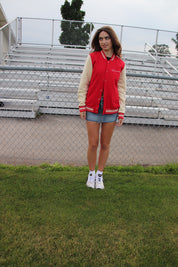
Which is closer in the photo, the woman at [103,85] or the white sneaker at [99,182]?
the woman at [103,85]

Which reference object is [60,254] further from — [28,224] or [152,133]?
[152,133]

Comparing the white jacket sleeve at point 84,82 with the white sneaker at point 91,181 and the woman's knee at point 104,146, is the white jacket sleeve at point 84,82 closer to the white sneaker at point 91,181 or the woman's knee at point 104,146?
the woman's knee at point 104,146

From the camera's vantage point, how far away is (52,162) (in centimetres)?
358

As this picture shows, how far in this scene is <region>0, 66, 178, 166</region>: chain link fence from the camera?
384cm

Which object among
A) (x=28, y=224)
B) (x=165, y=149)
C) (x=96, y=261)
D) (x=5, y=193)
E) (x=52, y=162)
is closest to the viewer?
(x=96, y=261)

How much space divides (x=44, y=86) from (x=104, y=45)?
592cm

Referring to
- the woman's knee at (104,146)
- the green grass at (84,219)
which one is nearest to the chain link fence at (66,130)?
the green grass at (84,219)

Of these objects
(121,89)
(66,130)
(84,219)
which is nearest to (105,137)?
(121,89)

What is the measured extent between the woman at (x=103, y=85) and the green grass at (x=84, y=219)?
0.67 metres

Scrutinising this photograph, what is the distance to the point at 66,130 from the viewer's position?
212 inches

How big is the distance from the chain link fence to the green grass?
2.47ft

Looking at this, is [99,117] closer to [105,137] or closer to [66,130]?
[105,137]

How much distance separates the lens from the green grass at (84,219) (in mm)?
1781

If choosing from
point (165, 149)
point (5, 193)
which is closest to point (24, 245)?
point (5, 193)
